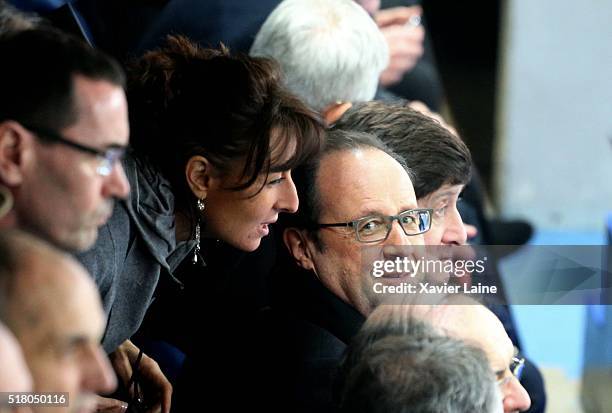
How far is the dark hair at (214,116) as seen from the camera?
193cm

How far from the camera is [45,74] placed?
146cm

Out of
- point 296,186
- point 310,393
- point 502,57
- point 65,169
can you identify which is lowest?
point 502,57

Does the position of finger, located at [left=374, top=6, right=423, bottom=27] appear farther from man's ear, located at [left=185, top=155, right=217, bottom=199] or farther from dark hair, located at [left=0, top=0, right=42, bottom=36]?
dark hair, located at [left=0, top=0, right=42, bottom=36]

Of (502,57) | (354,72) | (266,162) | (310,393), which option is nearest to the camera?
(310,393)

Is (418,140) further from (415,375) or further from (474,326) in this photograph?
(415,375)

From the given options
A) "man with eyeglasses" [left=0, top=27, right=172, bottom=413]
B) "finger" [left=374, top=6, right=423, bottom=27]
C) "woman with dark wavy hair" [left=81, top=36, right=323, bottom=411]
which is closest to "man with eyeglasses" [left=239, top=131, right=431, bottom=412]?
"woman with dark wavy hair" [left=81, top=36, right=323, bottom=411]

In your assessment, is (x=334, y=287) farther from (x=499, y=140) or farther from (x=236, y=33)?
(x=499, y=140)

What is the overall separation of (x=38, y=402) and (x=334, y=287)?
897 millimetres

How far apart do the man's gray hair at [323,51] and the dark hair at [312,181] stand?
387 mm

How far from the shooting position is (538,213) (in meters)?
5.62

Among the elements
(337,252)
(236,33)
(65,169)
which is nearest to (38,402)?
(65,169)

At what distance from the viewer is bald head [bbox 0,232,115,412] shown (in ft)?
3.97

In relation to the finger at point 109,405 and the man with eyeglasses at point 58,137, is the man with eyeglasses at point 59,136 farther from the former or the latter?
the finger at point 109,405

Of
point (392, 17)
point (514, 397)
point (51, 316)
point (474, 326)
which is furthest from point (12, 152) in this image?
point (392, 17)
